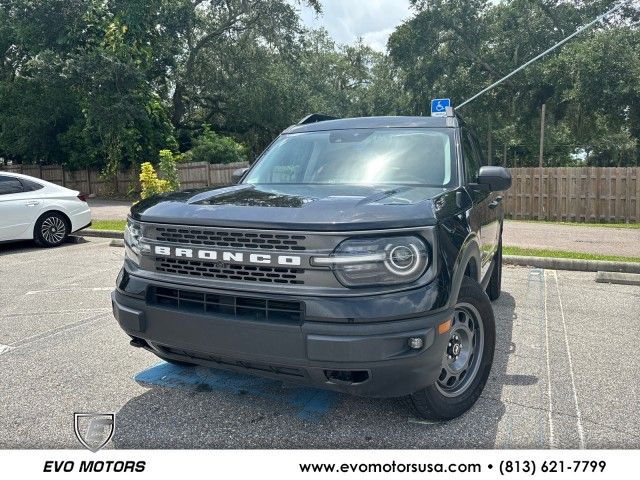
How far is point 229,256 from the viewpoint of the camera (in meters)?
2.90

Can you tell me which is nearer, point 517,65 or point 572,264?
point 572,264

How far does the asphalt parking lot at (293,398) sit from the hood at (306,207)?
4.08 ft

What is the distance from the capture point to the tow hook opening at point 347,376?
2.74 metres

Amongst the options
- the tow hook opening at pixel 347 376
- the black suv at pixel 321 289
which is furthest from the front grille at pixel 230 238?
the tow hook opening at pixel 347 376

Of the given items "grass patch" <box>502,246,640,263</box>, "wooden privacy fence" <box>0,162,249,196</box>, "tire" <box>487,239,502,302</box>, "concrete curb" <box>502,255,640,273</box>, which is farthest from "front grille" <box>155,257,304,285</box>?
"wooden privacy fence" <box>0,162,249,196</box>

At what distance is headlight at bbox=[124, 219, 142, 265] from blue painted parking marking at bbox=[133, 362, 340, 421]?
1.04 metres

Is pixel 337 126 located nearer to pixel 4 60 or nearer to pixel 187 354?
pixel 187 354

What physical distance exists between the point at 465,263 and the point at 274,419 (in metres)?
1.50

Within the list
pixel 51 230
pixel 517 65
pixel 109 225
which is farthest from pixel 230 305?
pixel 517 65

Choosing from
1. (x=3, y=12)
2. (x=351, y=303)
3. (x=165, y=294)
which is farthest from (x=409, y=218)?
(x=3, y=12)

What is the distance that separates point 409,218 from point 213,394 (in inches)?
74.4

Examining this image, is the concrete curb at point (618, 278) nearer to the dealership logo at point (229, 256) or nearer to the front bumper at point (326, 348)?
the front bumper at point (326, 348)

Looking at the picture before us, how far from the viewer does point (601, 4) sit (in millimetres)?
25625

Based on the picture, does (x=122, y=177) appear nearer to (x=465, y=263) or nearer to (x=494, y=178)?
(x=494, y=178)
